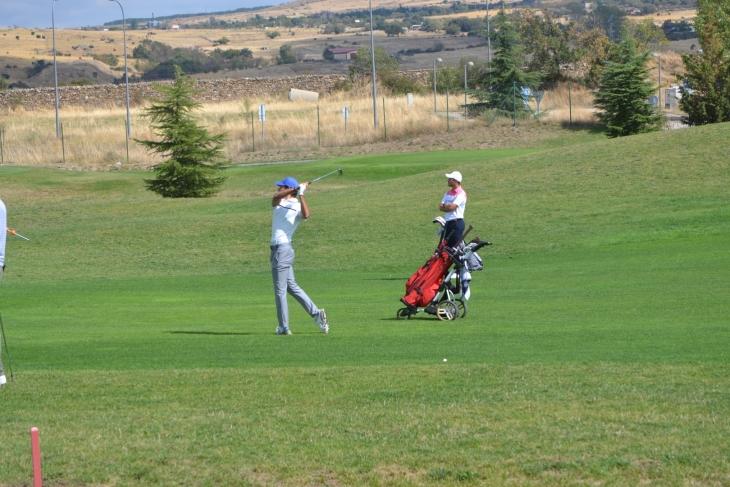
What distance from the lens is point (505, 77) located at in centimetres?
7200

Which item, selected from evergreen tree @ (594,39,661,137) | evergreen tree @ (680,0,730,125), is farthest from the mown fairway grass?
evergreen tree @ (680,0,730,125)

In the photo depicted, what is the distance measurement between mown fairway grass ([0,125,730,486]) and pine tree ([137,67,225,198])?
1209 centimetres

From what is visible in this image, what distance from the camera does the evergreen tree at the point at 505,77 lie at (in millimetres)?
71000

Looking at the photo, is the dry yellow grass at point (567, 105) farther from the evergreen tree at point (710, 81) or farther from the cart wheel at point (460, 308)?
the cart wheel at point (460, 308)

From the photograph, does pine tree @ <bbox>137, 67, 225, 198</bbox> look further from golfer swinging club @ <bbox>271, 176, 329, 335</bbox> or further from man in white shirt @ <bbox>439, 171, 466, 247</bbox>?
golfer swinging club @ <bbox>271, 176, 329, 335</bbox>

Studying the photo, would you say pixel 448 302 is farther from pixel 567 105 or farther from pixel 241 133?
pixel 567 105

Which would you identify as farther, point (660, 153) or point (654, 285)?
point (660, 153)

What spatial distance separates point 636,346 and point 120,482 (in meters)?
6.81

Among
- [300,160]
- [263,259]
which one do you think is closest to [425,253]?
[263,259]

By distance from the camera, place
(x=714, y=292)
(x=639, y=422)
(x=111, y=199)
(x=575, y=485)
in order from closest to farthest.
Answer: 1. (x=575, y=485)
2. (x=639, y=422)
3. (x=714, y=292)
4. (x=111, y=199)

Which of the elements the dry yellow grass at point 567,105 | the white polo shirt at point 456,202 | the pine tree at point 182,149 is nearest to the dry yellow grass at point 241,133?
the dry yellow grass at point 567,105

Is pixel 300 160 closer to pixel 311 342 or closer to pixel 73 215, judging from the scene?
pixel 73 215

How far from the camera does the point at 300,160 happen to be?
62000 millimetres

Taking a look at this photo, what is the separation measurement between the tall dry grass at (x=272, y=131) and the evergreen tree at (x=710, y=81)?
32.4 ft
